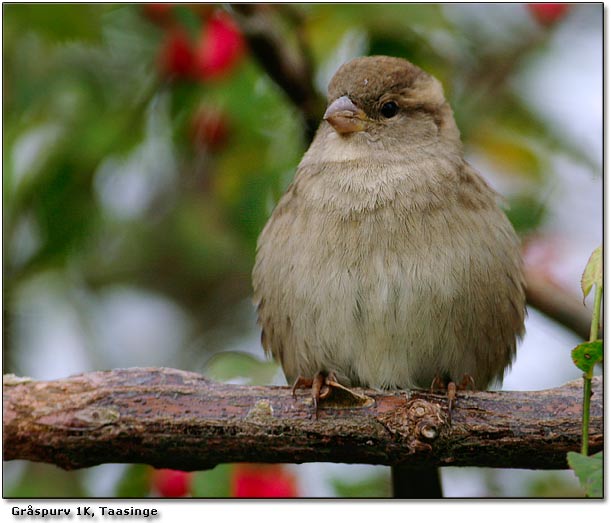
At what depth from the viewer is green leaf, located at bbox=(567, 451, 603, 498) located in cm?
235

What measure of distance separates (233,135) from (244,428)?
128 cm

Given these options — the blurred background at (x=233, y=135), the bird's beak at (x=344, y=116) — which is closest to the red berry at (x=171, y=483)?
the blurred background at (x=233, y=135)

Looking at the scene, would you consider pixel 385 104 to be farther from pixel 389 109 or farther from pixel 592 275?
pixel 592 275

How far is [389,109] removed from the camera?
11.8 feet

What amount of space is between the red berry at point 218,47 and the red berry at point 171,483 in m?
1.38

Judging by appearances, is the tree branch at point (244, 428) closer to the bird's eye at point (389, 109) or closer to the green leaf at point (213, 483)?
the green leaf at point (213, 483)

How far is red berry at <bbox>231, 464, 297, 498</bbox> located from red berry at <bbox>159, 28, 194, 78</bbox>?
1436 mm

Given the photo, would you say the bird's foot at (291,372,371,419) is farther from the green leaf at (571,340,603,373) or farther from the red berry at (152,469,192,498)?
the green leaf at (571,340,603,373)

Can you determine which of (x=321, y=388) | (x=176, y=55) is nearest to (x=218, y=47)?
(x=176, y=55)

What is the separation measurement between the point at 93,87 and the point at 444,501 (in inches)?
74.8

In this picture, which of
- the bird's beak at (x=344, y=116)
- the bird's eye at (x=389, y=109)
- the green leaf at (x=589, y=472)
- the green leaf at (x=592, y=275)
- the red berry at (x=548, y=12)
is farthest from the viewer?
the red berry at (x=548, y=12)

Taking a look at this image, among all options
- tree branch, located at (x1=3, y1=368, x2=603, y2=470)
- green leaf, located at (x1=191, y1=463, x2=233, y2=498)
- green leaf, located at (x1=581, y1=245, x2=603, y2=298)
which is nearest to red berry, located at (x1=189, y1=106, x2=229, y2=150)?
tree branch, located at (x1=3, y1=368, x2=603, y2=470)

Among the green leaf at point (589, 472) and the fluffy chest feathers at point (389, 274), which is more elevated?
the fluffy chest feathers at point (389, 274)

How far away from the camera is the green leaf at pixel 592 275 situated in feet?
8.07
